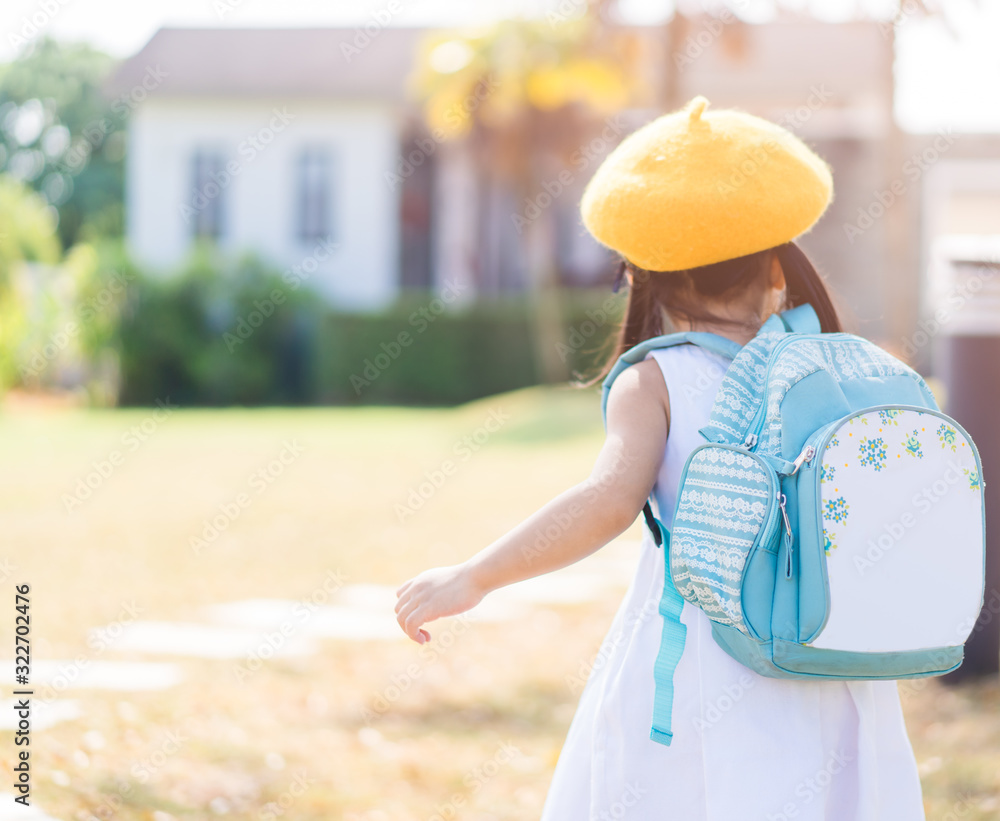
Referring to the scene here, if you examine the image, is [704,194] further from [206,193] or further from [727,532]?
[206,193]

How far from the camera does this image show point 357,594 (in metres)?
6.64

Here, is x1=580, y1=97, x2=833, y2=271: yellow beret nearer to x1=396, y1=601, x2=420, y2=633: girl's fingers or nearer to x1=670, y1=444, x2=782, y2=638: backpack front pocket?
x1=670, y1=444, x2=782, y2=638: backpack front pocket

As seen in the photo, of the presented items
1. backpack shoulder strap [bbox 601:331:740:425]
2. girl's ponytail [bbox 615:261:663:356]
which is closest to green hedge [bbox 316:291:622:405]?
girl's ponytail [bbox 615:261:663:356]

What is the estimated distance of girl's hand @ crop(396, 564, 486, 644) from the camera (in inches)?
75.1

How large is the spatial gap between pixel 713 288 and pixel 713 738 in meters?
0.78

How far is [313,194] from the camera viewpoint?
20.6 metres

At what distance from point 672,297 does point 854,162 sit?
1874cm

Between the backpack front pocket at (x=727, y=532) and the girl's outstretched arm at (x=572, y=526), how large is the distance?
11 cm

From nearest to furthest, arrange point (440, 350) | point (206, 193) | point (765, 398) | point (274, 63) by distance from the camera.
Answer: point (765, 398) < point (440, 350) < point (206, 193) < point (274, 63)

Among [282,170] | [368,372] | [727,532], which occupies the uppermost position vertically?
[727,532]

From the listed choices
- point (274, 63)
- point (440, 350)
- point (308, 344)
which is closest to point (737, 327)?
point (440, 350)

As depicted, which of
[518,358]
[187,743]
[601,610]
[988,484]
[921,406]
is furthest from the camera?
[518,358]

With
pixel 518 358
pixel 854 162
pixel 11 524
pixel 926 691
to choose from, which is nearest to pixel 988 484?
pixel 926 691

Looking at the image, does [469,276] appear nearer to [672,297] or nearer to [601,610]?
[601,610]
